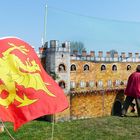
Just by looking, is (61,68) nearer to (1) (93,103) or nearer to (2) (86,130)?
(1) (93,103)

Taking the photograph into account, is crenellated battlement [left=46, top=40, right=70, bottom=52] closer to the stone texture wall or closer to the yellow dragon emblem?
the stone texture wall

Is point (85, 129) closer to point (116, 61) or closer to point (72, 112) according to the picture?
point (72, 112)

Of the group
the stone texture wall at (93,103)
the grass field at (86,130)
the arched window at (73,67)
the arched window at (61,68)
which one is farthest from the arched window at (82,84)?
the grass field at (86,130)

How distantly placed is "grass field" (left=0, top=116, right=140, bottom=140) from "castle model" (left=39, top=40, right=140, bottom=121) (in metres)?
9.46

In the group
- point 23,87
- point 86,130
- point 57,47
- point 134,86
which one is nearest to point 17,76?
point 23,87

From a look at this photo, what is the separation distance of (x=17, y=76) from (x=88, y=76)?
1788 centimetres

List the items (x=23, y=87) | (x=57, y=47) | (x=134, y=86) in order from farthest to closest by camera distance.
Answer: (x=57, y=47) < (x=134, y=86) < (x=23, y=87)

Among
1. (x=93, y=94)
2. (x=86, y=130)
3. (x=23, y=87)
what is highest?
(x=23, y=87)

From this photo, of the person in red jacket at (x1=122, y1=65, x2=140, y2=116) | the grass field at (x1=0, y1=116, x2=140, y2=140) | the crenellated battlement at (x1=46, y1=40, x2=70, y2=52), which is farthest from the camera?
the crenellated battlement at (x1=46, y1=40, x2=70, y2=52)

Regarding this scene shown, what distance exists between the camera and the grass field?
7438 millimetres

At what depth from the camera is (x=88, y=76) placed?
901 inches

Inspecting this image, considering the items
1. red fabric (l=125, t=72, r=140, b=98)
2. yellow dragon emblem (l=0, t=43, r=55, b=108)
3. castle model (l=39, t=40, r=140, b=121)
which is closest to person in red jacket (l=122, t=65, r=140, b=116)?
red fabric (l=125, t=72, r=140, b=98)

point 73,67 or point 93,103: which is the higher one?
point 73,67

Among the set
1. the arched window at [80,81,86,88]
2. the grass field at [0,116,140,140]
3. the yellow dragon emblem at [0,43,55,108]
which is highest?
the yellow dragon emblem at [0,43,55,108]
